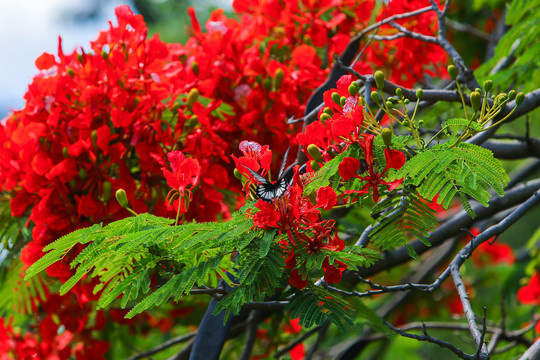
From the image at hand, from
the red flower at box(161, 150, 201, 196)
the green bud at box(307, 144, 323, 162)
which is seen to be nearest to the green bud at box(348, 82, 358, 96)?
the green bud at box(307, 144, 323, 162)

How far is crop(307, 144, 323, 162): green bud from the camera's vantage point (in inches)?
52.9

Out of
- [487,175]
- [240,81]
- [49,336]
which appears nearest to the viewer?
[487,175]

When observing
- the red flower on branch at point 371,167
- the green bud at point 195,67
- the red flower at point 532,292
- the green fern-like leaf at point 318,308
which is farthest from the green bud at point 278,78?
the red flower at point 532,292

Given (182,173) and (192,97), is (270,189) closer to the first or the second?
(182,173)

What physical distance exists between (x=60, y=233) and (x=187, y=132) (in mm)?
493

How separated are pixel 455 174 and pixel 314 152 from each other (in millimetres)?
306

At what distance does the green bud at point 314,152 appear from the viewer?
4.41ft

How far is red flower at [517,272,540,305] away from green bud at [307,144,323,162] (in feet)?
7.61

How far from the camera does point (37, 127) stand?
187 centimetres

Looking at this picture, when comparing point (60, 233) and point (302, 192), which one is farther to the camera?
point (60, 233)

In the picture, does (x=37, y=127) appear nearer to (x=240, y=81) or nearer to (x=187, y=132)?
(x=187, y=132)

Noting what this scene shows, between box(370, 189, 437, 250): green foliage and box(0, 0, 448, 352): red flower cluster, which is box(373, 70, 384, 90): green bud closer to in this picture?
box(370, 189, 437, 250): green foliage

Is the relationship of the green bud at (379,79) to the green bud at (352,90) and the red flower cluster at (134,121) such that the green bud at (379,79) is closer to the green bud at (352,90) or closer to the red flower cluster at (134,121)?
the green bud at (352,90)

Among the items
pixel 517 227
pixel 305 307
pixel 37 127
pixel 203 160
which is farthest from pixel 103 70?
pixel 517 227
